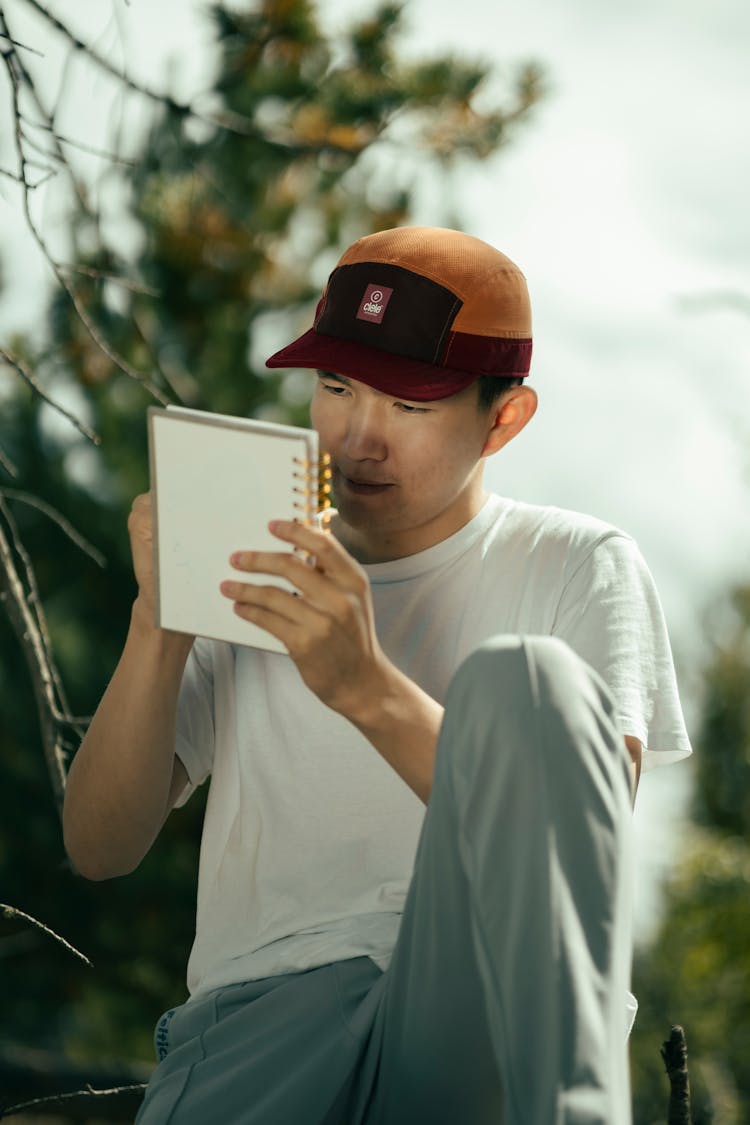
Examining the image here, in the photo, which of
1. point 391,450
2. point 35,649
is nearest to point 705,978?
point 35,649

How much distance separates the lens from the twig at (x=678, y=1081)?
138cm

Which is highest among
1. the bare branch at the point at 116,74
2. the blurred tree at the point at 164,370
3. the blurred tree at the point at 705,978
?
the bare branch at the point at 116,74

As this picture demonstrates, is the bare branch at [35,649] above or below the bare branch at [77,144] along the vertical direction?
below

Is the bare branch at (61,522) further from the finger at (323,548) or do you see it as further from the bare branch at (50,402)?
the finger at (323,548)

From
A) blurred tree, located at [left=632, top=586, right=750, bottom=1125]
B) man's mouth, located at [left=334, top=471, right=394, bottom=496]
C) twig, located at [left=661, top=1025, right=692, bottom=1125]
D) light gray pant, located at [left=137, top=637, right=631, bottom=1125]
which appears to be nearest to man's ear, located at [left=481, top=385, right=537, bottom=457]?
man's mouth, located at [left=334, top=471, right=394, bottom=496]

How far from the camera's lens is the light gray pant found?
87cm

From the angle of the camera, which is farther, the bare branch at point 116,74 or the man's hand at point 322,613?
the bare branch at point 116,74

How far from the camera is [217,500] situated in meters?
1.10

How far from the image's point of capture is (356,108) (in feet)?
15.6

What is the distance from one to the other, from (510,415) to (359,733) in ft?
1.15

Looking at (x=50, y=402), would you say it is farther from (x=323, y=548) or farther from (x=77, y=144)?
(x=323, y=548)

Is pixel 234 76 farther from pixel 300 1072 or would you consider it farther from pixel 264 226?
pixel 300 1072

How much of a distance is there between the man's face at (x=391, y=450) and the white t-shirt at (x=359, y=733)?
0.07m

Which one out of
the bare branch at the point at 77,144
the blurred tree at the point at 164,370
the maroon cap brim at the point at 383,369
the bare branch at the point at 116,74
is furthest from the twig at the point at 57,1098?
the blurred tree at the point at 164,370
